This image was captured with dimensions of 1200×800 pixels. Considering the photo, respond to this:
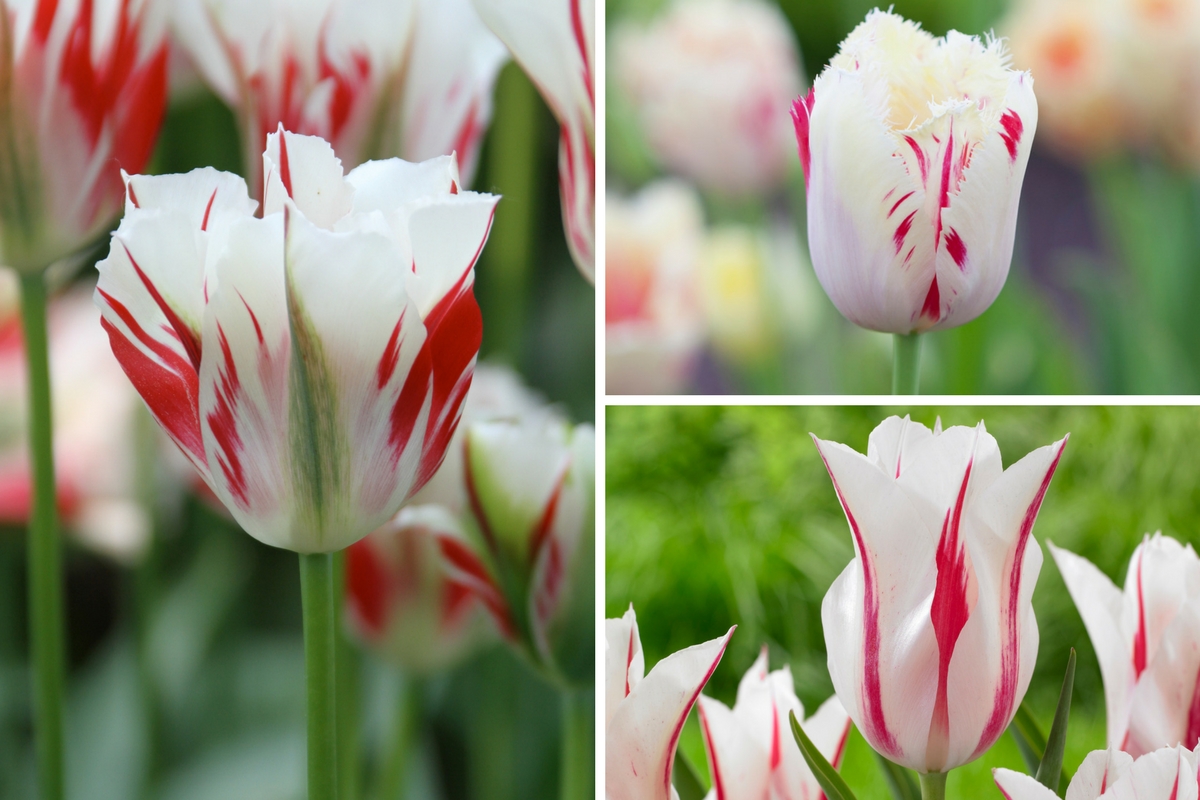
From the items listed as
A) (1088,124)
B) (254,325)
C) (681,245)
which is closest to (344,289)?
(254,325)

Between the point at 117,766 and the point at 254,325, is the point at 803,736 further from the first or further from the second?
the point at 117,766

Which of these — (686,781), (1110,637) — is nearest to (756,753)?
(686,781)

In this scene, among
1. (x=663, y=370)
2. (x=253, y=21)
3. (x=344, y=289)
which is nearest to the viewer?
(x=344, y=289)

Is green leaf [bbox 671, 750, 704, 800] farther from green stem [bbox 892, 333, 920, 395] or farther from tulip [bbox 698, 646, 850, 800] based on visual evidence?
green stem [bbox 892, 333, 920, 395]

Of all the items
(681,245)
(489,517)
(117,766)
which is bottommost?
(117,766)

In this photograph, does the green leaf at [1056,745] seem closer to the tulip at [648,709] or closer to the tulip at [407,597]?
the tulip at [648,709]

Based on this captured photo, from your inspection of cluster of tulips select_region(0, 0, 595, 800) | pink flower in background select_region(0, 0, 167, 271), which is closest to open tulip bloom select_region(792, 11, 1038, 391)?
cluster of tulips select_region(0, 0, 595, 800)
